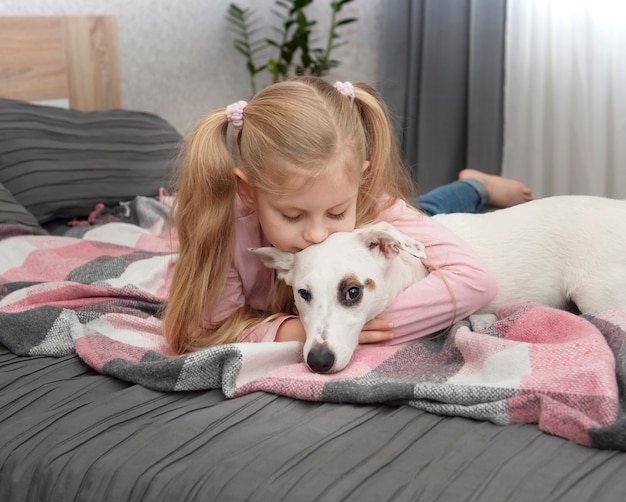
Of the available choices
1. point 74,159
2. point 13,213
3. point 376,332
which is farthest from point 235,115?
point 74,159

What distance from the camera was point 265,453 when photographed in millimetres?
1133

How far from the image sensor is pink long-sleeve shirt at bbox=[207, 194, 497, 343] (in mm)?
1489

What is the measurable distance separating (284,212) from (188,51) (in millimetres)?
2430

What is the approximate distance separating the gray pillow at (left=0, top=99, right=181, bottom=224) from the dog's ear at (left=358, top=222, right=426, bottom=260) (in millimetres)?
1276

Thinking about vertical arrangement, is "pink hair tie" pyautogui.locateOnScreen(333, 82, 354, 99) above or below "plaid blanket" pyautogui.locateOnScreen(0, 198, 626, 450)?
above

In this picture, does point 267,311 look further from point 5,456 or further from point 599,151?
point 599,151

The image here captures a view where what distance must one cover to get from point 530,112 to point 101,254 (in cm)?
208

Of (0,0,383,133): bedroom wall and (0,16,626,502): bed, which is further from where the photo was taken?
(0,0,383,133): bedroom wall

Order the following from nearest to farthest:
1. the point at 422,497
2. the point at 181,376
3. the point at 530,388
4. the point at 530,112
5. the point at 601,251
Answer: the point at 422,497, the point at 530,388, the point at 181,376, the point at 601,251, the point at 530,112

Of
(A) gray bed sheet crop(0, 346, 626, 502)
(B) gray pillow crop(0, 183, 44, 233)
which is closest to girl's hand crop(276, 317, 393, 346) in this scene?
(A) gray bed sheet crop(0, 346, 626, 502)

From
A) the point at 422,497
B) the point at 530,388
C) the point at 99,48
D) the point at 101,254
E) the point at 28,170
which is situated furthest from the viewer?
the point at 99,48

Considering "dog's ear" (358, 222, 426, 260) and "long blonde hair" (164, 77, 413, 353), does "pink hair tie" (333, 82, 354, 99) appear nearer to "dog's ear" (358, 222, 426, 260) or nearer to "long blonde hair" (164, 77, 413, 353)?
"long blonde hair" (164, 77, 413, 353)

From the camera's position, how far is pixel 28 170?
2.38m

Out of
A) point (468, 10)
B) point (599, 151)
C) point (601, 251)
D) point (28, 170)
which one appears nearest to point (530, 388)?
point (601, 251)
